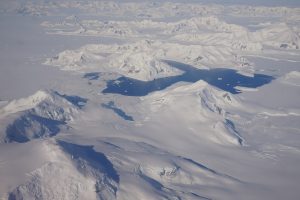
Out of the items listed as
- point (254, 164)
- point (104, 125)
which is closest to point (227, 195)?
point (254, 164)

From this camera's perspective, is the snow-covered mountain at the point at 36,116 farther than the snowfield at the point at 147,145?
Yes

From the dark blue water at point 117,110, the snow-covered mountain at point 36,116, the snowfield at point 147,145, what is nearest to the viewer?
the snowfield at point 147,145

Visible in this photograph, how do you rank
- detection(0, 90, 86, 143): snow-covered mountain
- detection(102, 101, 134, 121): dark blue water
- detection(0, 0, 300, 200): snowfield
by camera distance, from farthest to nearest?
detection(102, 101, 134, 121): dark blue water < detection(0, 90, 86, 143): snow-covered mountain < detection(0, 0, 300, 200): snowfield

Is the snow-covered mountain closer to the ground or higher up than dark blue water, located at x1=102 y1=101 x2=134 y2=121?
higher up

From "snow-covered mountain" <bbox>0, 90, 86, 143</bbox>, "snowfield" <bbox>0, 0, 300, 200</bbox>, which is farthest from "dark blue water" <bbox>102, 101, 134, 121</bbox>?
"snow-covered mountain" <bbox>0, 90, 86, 143</bbox>

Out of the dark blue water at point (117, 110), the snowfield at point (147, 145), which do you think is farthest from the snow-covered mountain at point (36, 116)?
the dark blue water at point (117, 110)

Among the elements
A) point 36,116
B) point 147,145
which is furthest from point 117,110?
point 147,145

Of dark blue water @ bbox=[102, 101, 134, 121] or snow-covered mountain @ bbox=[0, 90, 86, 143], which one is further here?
dark blue water @ bbox=[102, 101, 134, 121]

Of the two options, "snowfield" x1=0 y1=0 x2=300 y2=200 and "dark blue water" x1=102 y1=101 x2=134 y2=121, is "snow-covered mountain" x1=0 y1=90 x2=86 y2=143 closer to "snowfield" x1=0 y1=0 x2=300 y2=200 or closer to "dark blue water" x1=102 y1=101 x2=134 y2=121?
"snowfield" x1=0 y1=0 x2=300 y2=200

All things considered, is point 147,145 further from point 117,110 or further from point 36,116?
point 117,110

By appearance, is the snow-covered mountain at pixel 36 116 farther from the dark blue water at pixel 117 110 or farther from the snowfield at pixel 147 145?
the dark blue water at pixel 117 110

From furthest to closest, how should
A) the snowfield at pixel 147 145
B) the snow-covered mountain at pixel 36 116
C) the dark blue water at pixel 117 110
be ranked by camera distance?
the dark blue water at pixel 117 110
the snow-covered mountain at pixel 36 116
the snowfield at pixel 147 145
